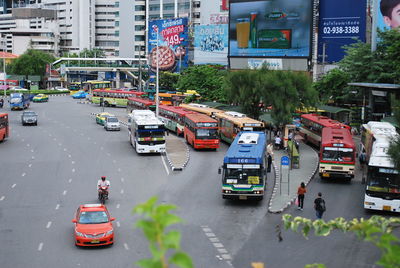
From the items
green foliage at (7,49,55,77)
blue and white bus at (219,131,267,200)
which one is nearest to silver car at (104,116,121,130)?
blue and white bus at (219,131,267,200)

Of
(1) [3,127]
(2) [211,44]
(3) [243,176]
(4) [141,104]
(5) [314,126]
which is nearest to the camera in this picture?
(3) [243,176]

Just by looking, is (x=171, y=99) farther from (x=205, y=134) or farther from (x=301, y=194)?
(x=301, y=194)

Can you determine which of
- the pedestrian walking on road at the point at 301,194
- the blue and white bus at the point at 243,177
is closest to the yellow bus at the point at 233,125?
the blue and white bus at the point at 243,177

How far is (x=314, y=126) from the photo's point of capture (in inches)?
1877

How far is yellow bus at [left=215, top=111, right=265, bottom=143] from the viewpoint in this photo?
145ft

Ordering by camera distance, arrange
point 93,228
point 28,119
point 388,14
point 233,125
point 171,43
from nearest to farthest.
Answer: point 93,228 < point 233,125 < point 388,14 < point 28,119 < point 171,43

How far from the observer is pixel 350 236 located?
2422 cm

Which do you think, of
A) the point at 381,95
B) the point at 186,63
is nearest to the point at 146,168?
the point at 381,95

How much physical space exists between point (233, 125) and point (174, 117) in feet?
36.8

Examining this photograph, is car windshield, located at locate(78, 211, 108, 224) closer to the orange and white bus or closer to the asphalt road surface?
the asphalt road surface

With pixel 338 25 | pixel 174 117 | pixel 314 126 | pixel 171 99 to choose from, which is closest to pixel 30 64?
pixel 171 99

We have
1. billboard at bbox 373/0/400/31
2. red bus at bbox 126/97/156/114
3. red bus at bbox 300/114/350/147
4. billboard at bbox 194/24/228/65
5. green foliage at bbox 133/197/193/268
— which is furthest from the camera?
billboard at bbox 194/24/228/65

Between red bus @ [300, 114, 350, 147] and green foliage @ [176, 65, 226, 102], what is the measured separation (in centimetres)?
2330

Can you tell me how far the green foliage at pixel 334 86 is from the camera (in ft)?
196
